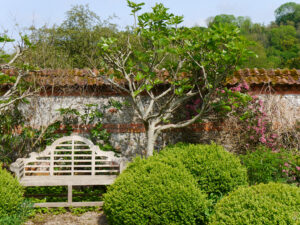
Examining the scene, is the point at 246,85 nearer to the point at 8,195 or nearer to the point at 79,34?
the point at 8,195

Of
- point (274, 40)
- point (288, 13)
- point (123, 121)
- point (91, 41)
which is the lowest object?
point (123, 121)

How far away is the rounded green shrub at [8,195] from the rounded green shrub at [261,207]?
9.44ft

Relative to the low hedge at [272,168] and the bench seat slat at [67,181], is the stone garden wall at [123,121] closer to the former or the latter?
the bench seat slat at [67,181]

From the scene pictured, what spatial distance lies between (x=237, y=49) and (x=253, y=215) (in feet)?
8.66

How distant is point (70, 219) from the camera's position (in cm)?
493

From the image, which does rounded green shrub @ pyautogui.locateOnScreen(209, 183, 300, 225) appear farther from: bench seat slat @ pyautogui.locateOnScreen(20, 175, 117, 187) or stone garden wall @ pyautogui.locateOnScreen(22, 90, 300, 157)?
stone garden wall @ pyautogui.locateOnScreen(22, 90, 300, 157)

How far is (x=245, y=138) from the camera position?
6727 millimetres

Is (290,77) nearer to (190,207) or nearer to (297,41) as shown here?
(190,207)

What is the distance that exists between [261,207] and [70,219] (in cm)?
329

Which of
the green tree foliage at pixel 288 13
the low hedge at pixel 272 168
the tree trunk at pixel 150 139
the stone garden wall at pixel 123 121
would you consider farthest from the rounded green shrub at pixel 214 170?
the green tree foliage at pixel 288 13

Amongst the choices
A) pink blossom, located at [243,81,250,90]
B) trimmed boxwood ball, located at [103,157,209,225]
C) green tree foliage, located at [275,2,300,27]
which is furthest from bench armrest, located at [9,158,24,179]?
green tree foliage, located at [275,2,300,27]

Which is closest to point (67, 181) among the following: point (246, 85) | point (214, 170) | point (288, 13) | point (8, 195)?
point (8, 195)

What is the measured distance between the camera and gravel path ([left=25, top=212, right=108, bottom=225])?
4.75 metres

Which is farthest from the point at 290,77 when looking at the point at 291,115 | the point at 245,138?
the point at 245,138
